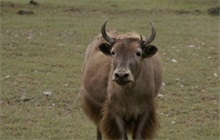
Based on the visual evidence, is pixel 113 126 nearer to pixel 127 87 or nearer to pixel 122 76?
pixel 127 87

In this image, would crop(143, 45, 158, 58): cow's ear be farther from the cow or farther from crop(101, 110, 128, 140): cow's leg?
crop(101, 110, 128, 140): cow's leg

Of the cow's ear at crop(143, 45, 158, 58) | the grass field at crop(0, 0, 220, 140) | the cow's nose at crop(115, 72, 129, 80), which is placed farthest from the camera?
the grass field at crop(0, 0, 220, 140)

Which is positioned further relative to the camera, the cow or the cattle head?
the cow

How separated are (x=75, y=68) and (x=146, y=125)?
4.40 meters

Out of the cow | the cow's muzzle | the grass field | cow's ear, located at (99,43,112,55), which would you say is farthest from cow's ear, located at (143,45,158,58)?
the grass field

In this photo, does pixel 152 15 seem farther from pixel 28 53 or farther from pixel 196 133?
pixel 196 133

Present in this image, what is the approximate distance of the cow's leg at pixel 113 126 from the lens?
5699 mm

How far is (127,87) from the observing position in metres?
5.50

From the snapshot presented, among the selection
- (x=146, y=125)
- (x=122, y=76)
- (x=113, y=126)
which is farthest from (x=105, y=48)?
(x=146, y=125)

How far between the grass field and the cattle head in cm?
145

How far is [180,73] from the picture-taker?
9820 millimetres

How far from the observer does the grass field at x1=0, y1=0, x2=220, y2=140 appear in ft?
22.7

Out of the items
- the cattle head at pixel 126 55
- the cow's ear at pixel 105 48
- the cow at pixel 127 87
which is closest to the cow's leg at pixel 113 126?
the cow at pixel 127 87

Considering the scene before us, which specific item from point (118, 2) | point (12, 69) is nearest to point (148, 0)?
point (118, 2)
